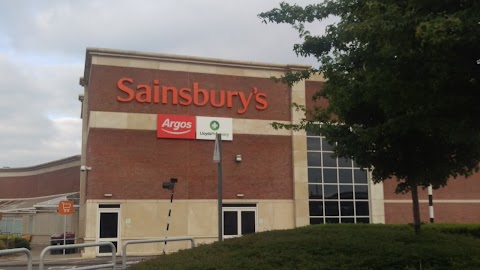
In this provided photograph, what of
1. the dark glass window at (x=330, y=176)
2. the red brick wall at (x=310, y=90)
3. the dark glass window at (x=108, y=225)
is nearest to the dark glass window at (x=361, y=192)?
the dark glass window at (x=330, y=176)

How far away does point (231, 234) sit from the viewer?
27.1 meters

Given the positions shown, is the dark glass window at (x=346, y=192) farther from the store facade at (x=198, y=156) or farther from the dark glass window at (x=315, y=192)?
the dark glass window at (x=315, y=192)

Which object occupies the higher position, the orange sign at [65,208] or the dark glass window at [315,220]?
the orange sign at [65,208]

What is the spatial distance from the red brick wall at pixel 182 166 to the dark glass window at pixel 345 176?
2992mm

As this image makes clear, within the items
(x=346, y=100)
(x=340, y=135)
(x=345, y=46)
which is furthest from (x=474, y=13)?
(x=340, y=135)

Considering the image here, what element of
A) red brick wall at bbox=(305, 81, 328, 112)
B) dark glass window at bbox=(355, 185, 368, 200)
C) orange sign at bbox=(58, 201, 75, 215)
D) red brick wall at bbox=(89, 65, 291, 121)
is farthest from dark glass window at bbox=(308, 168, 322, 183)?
orange sign at bbox=(58, 201, 75, 215)

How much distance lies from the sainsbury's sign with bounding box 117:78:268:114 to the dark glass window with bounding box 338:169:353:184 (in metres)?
5.65

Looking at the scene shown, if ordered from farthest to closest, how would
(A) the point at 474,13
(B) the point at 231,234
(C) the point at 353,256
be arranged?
(B) the point at 231,234 < (C) the point at 353,256 < (A) the point at 474,13

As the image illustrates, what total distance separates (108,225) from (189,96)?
7.55 metres

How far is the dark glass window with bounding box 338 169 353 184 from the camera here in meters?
29.0

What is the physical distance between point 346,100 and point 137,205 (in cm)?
1781

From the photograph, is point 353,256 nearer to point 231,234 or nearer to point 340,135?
point 340,135

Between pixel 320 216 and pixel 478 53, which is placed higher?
pixel 478 53

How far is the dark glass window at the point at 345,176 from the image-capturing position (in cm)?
2905
